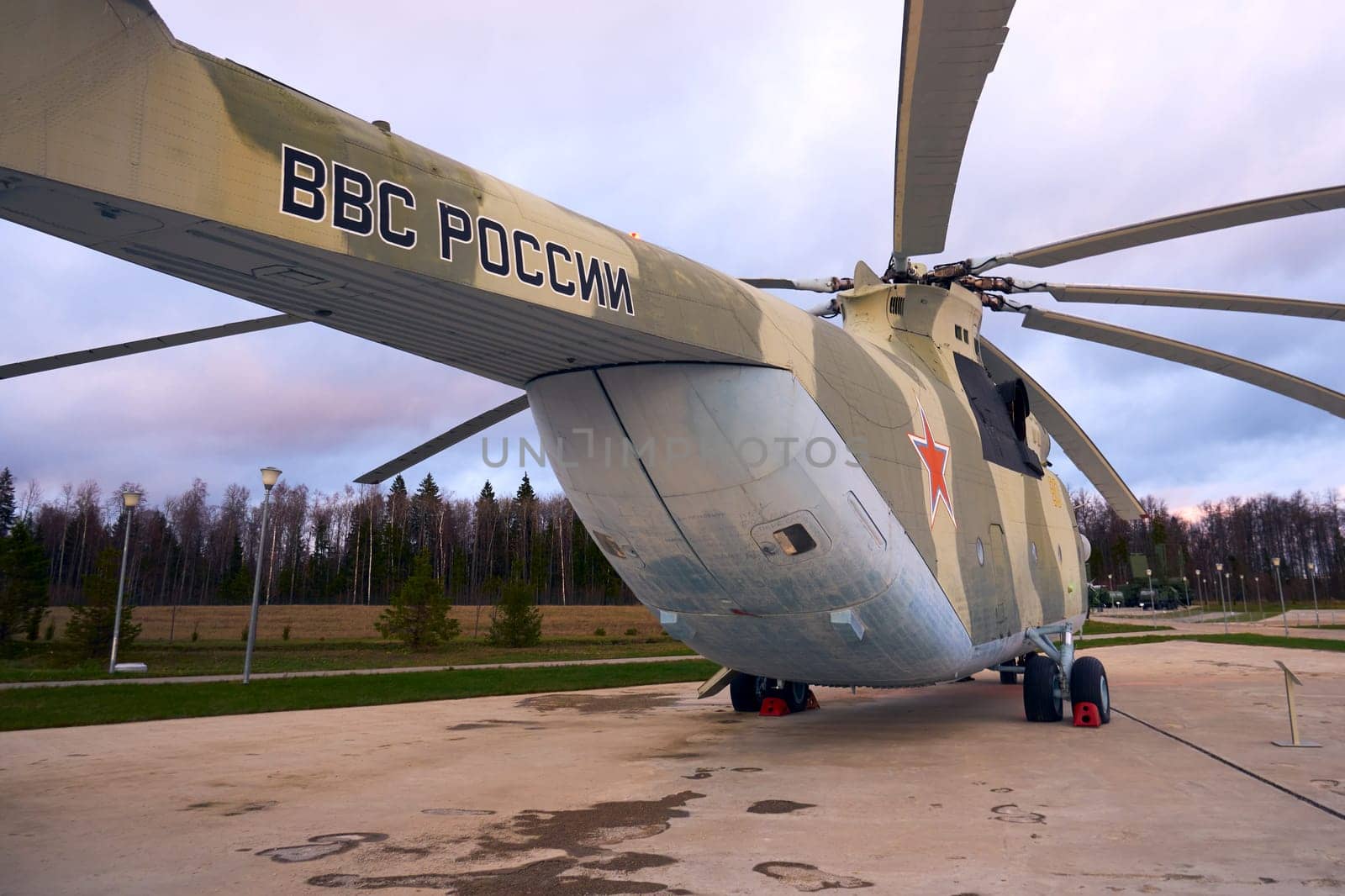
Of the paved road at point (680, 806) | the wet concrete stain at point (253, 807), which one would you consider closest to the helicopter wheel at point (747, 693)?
the paved road at point (680, 806)

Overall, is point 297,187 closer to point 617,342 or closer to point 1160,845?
point 617,342

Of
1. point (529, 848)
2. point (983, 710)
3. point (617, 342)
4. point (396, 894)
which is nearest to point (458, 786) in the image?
point (529, 848)

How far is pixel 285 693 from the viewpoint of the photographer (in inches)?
617

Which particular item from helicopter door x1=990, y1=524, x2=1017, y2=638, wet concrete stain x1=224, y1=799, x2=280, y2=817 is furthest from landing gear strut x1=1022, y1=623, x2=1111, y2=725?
wet concrete stain x1=224, y1=799, x2=280, y2=817

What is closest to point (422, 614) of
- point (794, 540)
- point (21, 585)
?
point (21, 585)

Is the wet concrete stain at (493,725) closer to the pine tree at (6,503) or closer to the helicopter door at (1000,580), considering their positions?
the helicopter door at (1000,580)

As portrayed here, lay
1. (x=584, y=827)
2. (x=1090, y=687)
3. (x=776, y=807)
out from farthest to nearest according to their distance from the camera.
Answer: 1. (x=1090, y=687)
2. (x=776, y=807)
3. (x=584, y=827)

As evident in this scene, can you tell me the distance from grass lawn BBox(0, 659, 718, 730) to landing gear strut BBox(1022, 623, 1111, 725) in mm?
9597

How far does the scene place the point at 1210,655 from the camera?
2522cm

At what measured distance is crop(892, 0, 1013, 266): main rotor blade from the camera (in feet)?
16.5

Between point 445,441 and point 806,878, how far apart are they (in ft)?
19.1

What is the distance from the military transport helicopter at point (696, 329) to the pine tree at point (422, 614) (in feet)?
72.1

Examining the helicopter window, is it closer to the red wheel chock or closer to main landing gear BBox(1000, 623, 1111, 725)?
main landing gear BBox(1000, 623, 1111, 725)

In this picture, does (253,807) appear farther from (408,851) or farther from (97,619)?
(97,619)
